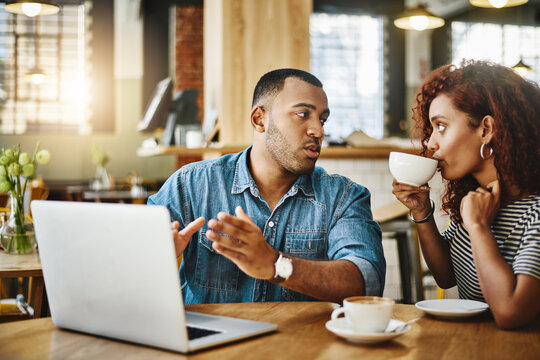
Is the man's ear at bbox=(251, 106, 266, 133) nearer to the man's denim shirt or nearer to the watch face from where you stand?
the man's denim shirt

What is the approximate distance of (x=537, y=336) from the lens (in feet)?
3.78

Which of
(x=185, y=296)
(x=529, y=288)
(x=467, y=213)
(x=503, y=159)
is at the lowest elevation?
(x=185, y=296)

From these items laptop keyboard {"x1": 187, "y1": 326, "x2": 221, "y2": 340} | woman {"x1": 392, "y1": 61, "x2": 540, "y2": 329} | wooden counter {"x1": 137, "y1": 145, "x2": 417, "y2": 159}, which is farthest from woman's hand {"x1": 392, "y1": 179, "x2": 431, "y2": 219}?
wooden counter {"x1": 137, "y1": 145, "x2": 417, "y2": 159}

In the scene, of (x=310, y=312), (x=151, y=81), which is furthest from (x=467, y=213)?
(x=151, y=81)

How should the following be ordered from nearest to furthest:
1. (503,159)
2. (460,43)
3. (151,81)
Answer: (503,159), (460,43), (151,81)

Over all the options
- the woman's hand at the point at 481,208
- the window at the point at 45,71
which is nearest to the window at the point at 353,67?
the window at the point at 45,71

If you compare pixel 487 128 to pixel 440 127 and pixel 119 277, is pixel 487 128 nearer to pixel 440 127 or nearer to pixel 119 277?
pixel 440 127

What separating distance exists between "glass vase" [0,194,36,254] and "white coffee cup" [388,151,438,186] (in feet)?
4.72

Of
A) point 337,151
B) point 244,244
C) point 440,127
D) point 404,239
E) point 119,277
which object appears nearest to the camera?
point 119,277

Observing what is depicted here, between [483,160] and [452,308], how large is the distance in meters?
0.41

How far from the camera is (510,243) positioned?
1.41m

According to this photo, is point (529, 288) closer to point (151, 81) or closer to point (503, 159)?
point (503, 159)

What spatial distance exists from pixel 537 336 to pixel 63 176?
8.51m

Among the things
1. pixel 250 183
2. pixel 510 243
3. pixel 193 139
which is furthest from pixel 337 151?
pixel 510 243
